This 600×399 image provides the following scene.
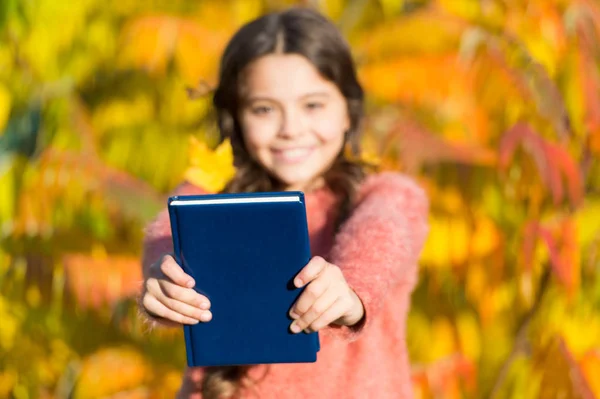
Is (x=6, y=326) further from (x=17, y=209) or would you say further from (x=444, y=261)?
(x=444, y=261)

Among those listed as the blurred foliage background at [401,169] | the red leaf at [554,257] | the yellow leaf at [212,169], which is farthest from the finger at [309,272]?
the red leaf at [554,257]

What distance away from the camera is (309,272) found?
0.94 m

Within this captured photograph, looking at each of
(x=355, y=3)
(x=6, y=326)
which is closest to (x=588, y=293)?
(x=355, y=3)

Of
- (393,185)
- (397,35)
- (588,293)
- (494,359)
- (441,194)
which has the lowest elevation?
(494,359)

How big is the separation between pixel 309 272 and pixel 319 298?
33mm

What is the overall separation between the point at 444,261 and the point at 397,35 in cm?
57

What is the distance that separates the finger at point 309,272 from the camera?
94cm

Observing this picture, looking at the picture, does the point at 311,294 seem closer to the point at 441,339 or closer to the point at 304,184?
the point at 304,184

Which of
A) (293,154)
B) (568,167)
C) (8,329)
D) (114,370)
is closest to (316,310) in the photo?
(293,154)

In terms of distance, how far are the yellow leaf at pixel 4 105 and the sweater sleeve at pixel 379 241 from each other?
1391mm

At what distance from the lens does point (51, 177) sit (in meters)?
1.99

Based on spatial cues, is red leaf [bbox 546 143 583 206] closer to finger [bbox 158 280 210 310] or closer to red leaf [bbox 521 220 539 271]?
red leaf [bbox 521 220 539 271]

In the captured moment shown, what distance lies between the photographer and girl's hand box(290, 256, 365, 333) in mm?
944

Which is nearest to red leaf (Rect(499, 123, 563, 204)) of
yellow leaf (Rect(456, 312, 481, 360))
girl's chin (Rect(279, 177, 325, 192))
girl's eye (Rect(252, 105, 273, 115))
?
yellow leaf (Rect(456, 312, 481, 360))
